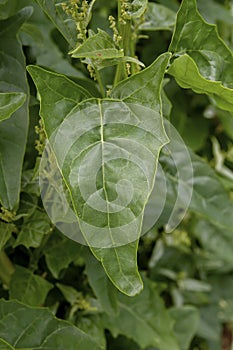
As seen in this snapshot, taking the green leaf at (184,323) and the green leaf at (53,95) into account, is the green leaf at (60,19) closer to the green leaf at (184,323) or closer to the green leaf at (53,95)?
the green leaf at (53,95)

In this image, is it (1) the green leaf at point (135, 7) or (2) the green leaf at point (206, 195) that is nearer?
(1) the green leaf at point (135, 7)

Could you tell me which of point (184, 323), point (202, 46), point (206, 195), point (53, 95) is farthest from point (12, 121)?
point (184, 323)

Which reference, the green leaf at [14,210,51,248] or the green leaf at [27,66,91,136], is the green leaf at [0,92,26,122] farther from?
the green leaf at [14,210,51,248]

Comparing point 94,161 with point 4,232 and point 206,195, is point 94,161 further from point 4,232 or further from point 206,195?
point 206,195

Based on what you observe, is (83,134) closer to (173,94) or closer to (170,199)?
(170,199)

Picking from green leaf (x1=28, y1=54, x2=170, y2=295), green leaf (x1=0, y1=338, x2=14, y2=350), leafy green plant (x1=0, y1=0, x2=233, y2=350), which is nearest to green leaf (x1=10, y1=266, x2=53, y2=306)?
leafy green plant (x1=0, y1=0, x2=233, y2=350)

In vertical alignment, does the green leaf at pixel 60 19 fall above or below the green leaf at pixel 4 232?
above

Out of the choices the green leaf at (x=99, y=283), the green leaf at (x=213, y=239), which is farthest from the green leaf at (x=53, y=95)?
the green leaf at (x=213, y=239)
